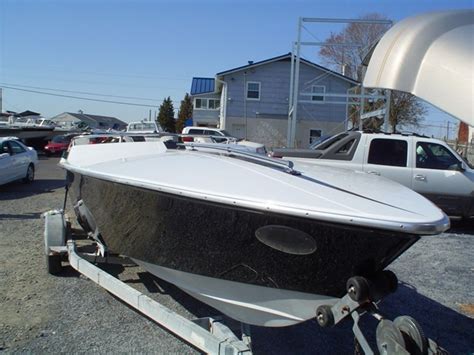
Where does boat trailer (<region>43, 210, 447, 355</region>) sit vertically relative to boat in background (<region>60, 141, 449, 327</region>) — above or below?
below

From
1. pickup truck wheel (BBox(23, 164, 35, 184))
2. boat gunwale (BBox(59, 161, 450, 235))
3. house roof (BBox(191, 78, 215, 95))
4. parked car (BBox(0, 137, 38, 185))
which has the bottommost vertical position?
pickup truck wheel (BBox(23, 164, 35, 184))

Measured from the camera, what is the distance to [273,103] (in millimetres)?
31297

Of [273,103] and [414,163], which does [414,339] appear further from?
[273,103]

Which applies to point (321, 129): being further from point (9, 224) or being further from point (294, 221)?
point (294, 221)

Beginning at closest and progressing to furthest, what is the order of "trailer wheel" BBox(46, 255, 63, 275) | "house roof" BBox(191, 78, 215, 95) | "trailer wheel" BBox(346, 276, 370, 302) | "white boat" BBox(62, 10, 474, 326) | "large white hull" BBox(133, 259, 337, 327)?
"white boat" BBox(62, 10, 474, 326)
"trailer wheel" BBox(346, 276, 370, 302)
"large white hull" BBox(133, 259, 337, 327)
"trailer wheel" BBox(46, 255, 63, 275)
"house roof" BBox(191, 78, 215, 95)

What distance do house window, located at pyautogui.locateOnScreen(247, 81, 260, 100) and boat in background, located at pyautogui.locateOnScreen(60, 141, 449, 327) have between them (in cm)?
2739

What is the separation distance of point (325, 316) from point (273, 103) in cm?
2884

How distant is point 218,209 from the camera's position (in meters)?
3.31

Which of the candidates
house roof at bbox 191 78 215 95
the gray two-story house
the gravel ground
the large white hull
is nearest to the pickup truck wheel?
the gravel ground

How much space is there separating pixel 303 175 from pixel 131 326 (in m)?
2.08

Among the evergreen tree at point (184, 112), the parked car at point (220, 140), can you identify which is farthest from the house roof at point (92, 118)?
the parked car at point (220, 140)

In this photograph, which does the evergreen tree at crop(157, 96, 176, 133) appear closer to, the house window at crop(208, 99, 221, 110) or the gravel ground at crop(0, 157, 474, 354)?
the house window at crop(208, 99, 221, 110)

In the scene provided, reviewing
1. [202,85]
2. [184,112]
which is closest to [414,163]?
[202,85]

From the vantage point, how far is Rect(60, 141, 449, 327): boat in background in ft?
9.71
